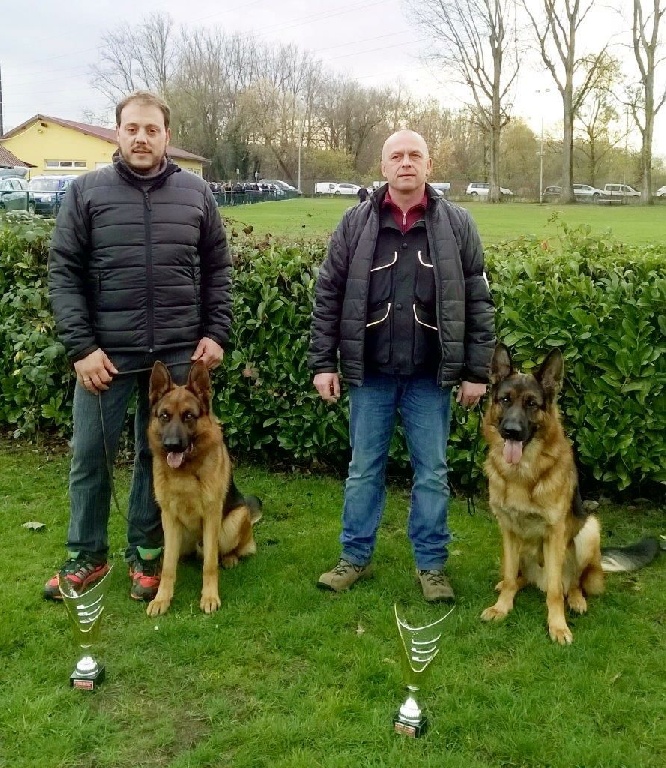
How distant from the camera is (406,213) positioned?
390 centimetres

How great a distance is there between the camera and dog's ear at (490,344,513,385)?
12.5 ft

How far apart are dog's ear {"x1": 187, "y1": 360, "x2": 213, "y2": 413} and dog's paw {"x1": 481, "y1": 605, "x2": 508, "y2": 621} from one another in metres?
1.90

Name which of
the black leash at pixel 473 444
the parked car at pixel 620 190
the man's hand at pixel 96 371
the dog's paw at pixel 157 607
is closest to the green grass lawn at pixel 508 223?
the black leash at pixel 473 444

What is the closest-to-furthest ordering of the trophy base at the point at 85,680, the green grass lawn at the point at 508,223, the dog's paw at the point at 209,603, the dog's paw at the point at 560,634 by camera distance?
the trophy base at the point at 85,680
the dog's paw at the point at 560,634
the dog's paw at the point at 209,603
the green grass lawn at the point at 508,223

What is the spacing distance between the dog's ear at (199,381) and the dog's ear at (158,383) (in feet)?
0.37

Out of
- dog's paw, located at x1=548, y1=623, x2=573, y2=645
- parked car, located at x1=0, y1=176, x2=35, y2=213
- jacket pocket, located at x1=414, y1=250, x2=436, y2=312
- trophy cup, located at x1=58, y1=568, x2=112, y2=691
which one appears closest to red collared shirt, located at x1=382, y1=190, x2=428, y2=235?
jacket pocket, located at x1=414, y1=250, x2=436, y2=312

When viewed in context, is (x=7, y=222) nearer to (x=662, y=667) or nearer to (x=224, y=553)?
(x=224, y=553)

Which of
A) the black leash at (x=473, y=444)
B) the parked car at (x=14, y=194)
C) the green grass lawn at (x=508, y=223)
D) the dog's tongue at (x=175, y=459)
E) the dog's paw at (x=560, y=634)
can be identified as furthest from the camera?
the parked car at (x=14, y=194)

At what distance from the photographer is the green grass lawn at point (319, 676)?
9.47 ft

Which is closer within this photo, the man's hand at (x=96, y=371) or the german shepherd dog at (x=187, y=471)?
the man's hand at (x=96, y=371)

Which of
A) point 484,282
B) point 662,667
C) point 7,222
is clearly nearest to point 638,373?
point 484,282

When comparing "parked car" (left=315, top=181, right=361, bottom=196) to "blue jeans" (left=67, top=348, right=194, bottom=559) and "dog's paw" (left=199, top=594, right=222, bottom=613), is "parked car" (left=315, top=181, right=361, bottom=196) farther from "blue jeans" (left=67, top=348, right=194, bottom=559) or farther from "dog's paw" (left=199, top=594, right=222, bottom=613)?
"dog's paw" (left=199, top=594, right=222, bottom=613)

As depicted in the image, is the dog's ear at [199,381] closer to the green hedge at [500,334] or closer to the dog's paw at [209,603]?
the dog's paw at [209,603]

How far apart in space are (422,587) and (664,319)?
2.43 m
